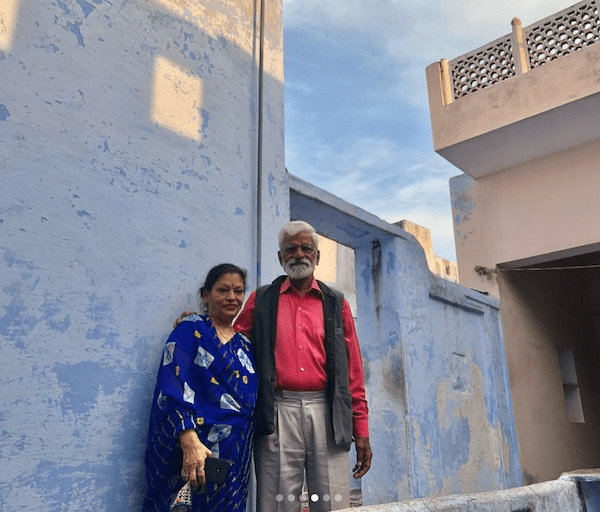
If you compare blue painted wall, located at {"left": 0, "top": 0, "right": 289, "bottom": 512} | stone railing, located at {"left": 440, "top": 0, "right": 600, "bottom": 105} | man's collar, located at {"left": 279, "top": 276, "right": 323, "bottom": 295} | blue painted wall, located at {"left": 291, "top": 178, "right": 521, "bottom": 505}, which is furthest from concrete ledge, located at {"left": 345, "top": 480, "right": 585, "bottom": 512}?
stone railing, located at {"left": 440, "top": 0, "right": 600, "bottom": 105}

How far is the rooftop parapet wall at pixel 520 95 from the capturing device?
18.7ft

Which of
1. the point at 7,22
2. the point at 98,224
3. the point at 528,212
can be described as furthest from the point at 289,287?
the point at 528,212

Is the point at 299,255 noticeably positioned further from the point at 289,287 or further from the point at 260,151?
the point at 260,151

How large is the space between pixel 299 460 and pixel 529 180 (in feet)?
18.0

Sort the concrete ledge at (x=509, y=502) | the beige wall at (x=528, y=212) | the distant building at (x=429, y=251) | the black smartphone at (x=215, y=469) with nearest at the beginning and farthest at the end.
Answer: the concrete ledge at (x=509, y=502) → the black smartphone at (x=215, y=469) → the beige wall at (x=528, y=212) → the distant building at (x=429, y=251)

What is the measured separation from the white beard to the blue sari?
0.44m

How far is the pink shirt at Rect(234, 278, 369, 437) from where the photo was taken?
2242 millimetres

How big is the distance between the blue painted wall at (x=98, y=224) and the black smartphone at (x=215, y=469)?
58 cm

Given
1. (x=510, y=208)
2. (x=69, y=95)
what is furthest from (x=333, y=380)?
(x=510, y=208)

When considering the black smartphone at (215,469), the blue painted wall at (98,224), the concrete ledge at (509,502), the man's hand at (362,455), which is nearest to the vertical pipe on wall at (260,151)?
the blue painted wall at (98,224)

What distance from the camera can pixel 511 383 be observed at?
633 cm

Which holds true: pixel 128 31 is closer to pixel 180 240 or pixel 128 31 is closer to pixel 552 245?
pixel 180 240

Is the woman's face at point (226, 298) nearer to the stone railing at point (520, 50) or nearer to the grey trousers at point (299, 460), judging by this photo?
the grey trousers at point (299, 460)

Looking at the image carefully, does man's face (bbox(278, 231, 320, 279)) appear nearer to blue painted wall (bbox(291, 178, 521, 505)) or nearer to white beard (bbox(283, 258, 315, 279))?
white beard (bbox(283, 258, 315, 279))
